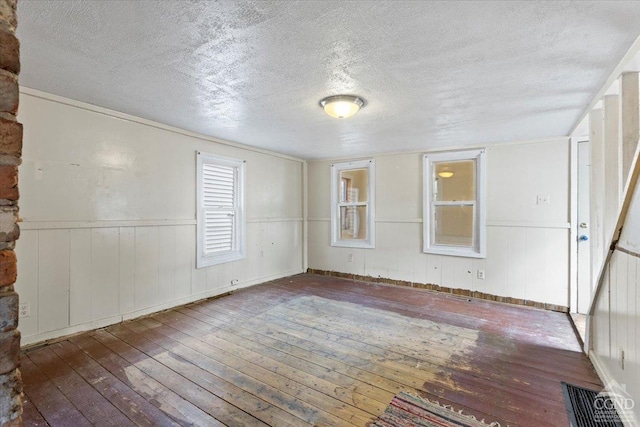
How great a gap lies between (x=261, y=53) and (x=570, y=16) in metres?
1.75

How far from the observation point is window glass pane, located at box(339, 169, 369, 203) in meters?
5.61

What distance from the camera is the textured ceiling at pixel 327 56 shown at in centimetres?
159

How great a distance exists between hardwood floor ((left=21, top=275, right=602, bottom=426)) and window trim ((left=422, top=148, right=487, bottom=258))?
40.7 inches

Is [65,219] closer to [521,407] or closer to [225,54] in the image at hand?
[225,54]

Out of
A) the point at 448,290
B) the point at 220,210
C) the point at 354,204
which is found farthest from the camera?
the point at 354,204

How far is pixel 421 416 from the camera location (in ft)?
Answer: 6.03

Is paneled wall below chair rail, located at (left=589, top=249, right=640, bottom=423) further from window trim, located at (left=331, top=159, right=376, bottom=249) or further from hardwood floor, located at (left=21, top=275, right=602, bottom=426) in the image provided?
window trim, located at (left=331, top=159, right=376, bottom=249)

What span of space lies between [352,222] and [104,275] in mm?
3902

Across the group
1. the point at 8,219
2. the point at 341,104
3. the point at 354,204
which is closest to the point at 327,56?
the point at 341,104

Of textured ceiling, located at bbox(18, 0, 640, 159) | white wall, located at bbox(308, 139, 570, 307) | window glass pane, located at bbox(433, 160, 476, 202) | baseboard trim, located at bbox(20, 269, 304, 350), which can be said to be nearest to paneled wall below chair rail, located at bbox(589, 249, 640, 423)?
textured ceiling, located at bbox(18, 0, 640, 159)

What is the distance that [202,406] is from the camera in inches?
75.8

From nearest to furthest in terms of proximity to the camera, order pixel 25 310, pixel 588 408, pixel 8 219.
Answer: pixel 8 219 → pixel 588 408 → pixel 25 310

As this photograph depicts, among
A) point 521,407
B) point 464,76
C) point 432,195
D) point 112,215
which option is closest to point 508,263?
point 432,195

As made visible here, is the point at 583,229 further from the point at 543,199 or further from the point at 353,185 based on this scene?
the point at 353,185
